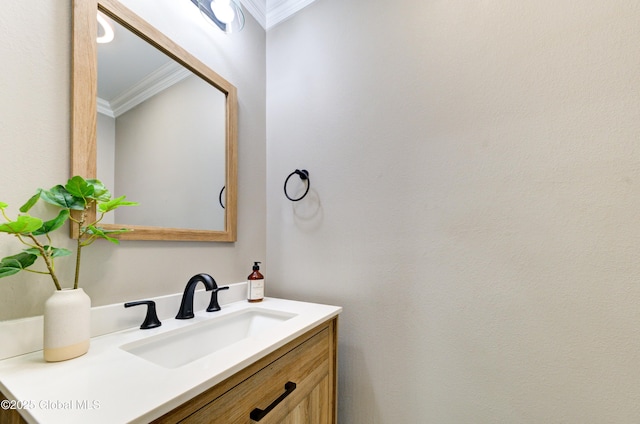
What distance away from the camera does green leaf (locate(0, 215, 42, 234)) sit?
0.54m

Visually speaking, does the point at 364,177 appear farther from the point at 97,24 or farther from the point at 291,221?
the point at 97,24

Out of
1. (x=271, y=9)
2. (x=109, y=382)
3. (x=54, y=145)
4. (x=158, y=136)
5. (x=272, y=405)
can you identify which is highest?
(x=271, y=9)

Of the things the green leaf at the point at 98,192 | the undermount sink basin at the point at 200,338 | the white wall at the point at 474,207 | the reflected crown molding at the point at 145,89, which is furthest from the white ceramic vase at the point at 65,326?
the white wall at the point at 474,207

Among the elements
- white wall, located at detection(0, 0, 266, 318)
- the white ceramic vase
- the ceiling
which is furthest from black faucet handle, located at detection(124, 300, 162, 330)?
the ceiling

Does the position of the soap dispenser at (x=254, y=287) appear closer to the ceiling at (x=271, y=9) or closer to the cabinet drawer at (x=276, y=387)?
the cabinet drawer at (x=276, y=387)

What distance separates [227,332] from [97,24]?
113 centimetres

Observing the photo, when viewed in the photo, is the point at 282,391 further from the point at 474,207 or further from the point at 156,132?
the point at 156,132

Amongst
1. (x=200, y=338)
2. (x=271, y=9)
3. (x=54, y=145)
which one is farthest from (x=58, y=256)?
(x=271, y=9)

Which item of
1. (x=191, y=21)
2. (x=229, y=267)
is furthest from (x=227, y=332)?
(x=191, y=21)

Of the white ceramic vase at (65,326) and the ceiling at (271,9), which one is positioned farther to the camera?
the ceiling at (271,9)

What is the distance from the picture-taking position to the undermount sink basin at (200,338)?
0.79m

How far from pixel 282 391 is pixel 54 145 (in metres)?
0.95

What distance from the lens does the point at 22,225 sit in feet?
1.83

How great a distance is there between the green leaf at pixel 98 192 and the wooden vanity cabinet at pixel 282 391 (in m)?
0.60
